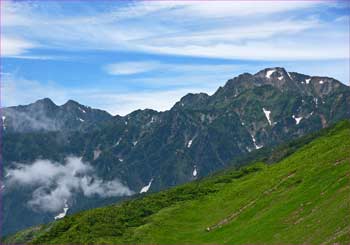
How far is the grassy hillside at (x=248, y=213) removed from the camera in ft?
265

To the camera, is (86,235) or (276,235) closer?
(276,235)

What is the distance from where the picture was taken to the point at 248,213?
361 feet

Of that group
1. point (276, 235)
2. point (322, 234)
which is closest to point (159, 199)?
point (276, 235)

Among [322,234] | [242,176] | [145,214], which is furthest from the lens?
[242,176]

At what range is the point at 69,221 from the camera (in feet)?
485

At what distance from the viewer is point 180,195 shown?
6476 inches

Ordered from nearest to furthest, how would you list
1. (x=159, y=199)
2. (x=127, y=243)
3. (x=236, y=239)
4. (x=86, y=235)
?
(x=236, y=239) < (x=127, y=243) < (x=86, y=235) < (x=159, y=199)

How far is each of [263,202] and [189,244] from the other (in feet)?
60.5

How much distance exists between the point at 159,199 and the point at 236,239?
2777 inches

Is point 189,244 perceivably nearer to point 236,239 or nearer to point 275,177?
point 236,239

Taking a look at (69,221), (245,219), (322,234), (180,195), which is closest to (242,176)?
(180,195)

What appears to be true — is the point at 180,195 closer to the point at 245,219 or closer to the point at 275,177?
the point at 275,177

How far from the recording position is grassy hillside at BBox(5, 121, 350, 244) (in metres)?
80.7

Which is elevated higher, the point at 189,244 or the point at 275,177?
the point at 275,177
